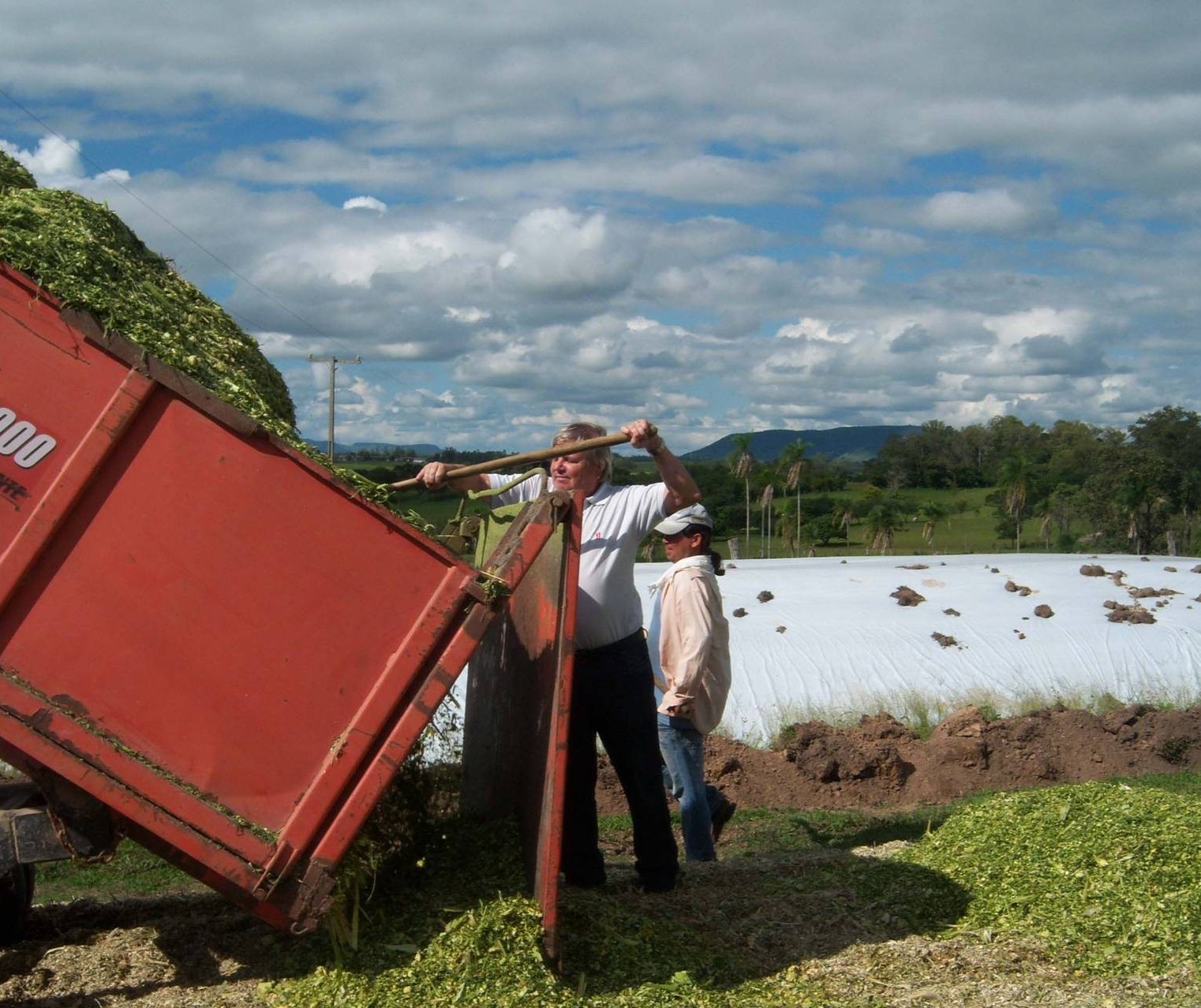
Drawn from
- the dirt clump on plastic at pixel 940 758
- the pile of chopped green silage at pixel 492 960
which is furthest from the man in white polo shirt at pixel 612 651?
the dirt clump on plastic at pixel 940 758

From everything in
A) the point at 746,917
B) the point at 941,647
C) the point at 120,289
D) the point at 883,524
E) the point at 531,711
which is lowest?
the point at 746,917

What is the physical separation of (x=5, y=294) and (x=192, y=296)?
53.0 inches

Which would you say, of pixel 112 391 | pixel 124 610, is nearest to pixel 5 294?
pixel 112 391

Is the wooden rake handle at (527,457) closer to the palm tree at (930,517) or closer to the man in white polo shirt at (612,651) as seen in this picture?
the man in white polo shirt at (612,651)

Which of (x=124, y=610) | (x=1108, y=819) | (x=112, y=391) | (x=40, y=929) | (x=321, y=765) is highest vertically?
(x=112, y=391)

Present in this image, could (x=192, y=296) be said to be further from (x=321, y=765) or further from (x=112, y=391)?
(x=321, y=765)

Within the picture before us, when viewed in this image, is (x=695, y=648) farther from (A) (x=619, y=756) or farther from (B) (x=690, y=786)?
(A) (x=619, y=756)

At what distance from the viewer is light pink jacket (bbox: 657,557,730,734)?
616 cm

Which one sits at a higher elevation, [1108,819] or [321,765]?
[321,765]

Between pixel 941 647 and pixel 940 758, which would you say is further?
pixel 941 647

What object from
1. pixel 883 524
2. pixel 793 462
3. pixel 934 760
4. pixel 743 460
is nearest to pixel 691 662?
pixel 934 760

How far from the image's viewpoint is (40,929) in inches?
201

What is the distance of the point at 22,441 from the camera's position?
151 inches

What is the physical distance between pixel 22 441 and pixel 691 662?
11.2ft
